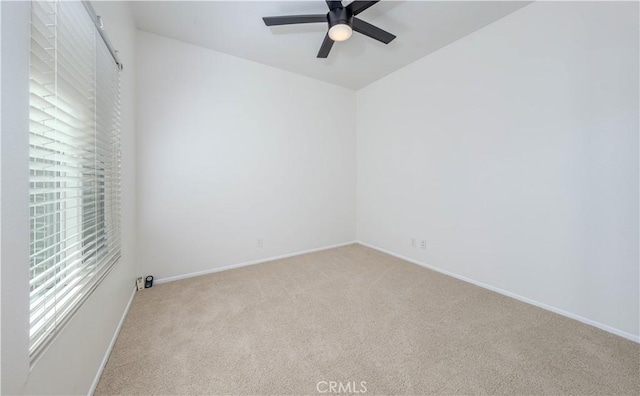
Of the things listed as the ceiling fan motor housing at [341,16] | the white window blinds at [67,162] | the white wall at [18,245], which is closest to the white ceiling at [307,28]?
the ceiling fan motor housing at [341,16]

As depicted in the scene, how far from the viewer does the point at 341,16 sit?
6.19 ft

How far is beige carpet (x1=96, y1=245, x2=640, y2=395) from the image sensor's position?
1.33 m

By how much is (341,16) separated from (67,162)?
2.07m

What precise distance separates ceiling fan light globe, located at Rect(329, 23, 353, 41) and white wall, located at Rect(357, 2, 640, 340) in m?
1.55

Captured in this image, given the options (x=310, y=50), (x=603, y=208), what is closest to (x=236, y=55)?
(x=310, y=50)

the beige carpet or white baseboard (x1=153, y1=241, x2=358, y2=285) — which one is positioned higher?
white baseboard (x1=153, y1=241, x2=358, y2=285)

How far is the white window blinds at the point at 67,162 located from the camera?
2.77 feet

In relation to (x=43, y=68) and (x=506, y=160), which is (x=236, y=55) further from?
(x=506, y=160)

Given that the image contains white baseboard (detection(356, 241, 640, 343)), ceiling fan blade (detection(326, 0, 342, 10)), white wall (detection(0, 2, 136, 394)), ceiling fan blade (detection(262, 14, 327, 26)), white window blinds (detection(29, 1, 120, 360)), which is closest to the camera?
white wall (detection(0, 2, 136, 394))

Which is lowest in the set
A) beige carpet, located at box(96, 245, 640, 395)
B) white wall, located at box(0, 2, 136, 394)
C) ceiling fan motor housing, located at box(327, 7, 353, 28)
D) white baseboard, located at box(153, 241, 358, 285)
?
beige carpet, located at box(96, 245, 640, 395)

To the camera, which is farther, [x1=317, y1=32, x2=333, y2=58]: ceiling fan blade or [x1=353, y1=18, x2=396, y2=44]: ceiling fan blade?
[x1=317, y1=32, x2=333, y2=58]: ceiling fan blade

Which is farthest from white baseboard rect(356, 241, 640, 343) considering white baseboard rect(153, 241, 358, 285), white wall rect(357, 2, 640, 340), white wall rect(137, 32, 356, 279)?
white wall rect(137, 32, 356, 279)

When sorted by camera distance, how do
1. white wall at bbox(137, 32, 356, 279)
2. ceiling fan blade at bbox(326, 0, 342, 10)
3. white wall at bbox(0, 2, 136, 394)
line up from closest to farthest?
white wall at bbox(0, 2, 136, 394)
ceiling fan blade at bbox(326, 0, 342, 10)
white wall at bbox(137, 32, 356, 279)

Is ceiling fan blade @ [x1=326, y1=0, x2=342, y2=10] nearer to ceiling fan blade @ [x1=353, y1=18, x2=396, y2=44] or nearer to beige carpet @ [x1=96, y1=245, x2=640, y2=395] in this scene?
ceiling fan blade @ [x1=353, y1=18, x2=396, y2=44]
